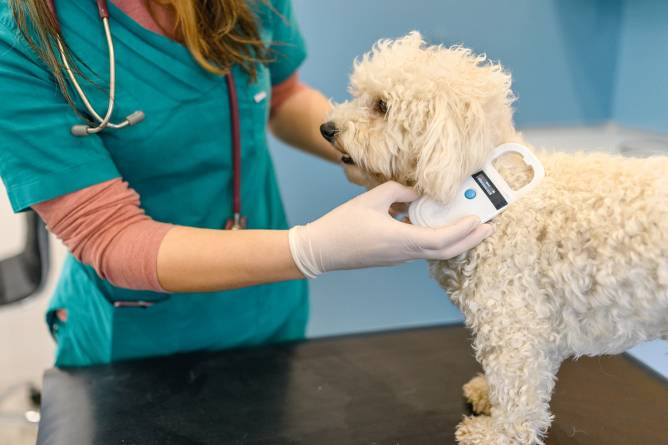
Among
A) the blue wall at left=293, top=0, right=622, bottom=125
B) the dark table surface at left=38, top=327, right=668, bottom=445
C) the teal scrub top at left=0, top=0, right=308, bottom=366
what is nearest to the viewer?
the teal scrub top at left=0, top=0, right=308, bottom=366

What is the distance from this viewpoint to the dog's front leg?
809mm

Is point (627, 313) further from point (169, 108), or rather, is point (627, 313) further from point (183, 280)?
point (169, 108)

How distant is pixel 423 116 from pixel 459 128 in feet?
0.19

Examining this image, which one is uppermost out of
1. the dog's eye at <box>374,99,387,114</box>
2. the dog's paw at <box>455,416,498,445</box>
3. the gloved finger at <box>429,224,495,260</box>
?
the dog's eye at <box>374,99,387,114</box>

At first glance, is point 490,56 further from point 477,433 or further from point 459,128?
point 477,433

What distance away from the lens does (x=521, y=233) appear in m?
0.79

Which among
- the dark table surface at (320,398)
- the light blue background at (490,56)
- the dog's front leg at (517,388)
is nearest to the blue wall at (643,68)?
the light blue background at (490,56)

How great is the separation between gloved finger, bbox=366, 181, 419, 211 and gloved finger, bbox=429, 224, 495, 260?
9 cm

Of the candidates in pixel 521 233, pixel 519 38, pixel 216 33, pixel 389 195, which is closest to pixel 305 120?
pixel 216 33

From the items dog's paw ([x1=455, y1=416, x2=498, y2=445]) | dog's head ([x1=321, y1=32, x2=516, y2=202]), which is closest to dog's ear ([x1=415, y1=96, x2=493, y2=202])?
dog's head ([x1=321, y1=32, x2=516, y2=202])

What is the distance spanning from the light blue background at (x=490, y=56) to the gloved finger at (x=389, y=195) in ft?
4.00

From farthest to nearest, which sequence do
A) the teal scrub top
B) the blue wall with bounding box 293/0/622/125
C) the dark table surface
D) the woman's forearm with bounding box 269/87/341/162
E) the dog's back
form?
1. the blue wall with bounding box 293/0/622/125
2. the woman's forearm with bounding box 269/87/341/162
3. the dark table surface
4. the teal scrub top
5. the dog's back

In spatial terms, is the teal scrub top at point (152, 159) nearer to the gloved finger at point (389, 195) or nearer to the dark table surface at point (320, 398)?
the dark table surface at point (320, 398)

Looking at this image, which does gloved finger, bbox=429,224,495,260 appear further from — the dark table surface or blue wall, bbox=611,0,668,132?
blue wall, bbox=611,0,668,132
